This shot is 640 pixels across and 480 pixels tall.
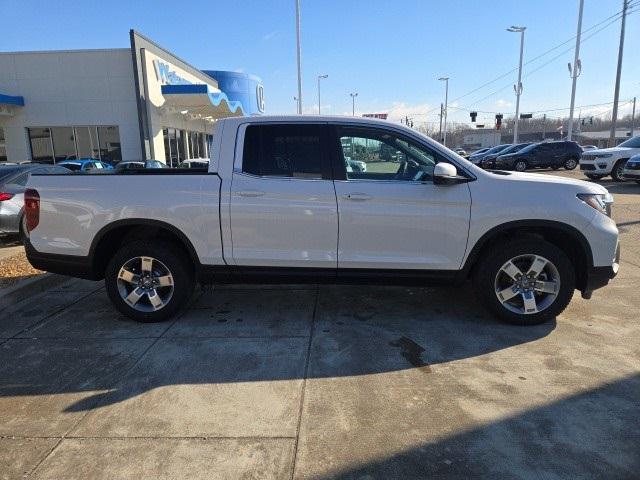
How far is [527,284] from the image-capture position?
4.37 metres

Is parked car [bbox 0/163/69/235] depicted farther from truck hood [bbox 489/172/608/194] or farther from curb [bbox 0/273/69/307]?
truck hood [bbox 489/172/608/194]

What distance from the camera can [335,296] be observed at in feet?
17.6

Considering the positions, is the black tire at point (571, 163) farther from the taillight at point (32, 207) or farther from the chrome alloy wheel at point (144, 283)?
the taillight at point (32, 207)

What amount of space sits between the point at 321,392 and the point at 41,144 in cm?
2497

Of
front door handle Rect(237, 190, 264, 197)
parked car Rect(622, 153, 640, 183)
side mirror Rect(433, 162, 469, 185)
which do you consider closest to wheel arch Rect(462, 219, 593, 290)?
Result: side mirror Rect(433, 162, 469, 185)

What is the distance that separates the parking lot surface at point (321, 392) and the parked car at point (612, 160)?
594 inches

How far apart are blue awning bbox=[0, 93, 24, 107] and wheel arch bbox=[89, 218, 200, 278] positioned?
69.5 feet

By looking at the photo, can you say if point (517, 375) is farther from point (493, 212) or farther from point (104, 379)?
point (104, 379)

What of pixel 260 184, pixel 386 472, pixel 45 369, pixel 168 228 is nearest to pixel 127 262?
pixel 168 228

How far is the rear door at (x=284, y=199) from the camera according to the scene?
423cm

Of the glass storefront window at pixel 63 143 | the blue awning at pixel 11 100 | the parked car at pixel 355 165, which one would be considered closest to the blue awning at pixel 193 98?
the glass storefront window at pixel 63 143

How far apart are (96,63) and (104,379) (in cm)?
2323

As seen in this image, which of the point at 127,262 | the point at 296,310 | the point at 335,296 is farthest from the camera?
the point at 335,296

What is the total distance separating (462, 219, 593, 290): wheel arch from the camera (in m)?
4.22
